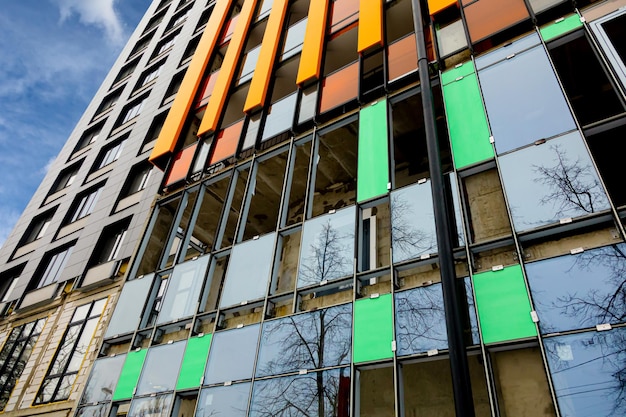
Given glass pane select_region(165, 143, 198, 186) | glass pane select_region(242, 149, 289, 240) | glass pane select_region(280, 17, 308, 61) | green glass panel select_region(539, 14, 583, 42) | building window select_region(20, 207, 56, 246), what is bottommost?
glass pane select_region(242, 149, 289, 240)

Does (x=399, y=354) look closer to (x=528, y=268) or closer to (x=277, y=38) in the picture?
(x=528, y=268)

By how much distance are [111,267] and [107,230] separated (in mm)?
3607

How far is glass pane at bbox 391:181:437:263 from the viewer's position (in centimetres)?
795

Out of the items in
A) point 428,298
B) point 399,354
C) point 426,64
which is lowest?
point 399,354

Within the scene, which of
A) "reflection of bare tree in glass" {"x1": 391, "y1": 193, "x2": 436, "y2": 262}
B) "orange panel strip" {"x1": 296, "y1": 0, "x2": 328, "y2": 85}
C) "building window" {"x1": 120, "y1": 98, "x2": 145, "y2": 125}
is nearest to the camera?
"reflection of bare tree in glass" {"x1": 391, "y1": 193, "x2": 436, "y2": 262}

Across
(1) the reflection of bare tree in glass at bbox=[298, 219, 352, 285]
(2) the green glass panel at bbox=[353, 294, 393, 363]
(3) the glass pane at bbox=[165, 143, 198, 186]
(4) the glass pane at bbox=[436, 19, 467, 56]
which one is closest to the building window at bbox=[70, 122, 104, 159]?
(3) the glass pane at bbox=[165, 143, 198, 186]

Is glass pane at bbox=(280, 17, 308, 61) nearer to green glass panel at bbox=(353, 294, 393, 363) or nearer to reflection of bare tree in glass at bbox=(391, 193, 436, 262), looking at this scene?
reflection of bare tree in glass at bbox=(391, 193, 436, 262)

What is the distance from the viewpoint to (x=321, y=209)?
43.3ft

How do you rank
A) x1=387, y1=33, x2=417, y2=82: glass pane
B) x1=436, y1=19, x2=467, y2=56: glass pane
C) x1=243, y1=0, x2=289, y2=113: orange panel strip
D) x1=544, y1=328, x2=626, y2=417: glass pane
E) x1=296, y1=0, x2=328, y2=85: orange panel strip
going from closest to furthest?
x1=544, y1=328, x2=626, y2=417: glass pane < x1=436, y1=19, x2=467, y2=56: glass pane < x1=387, y1=33, x2=417, y2=82: glass pane < x1=296, y1=0, x2=328, y2=85: orange panel strip < x1=243, y1=0, x2=289, y2=113: orange panel strip

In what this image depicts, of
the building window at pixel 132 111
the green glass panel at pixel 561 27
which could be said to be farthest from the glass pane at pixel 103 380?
the building window at pixel 132 111

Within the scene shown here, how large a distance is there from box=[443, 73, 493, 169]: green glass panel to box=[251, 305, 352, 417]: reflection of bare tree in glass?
400 centimetres

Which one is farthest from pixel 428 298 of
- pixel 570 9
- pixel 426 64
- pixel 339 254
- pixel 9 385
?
pixel 9 385

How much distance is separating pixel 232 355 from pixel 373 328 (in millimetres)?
3473

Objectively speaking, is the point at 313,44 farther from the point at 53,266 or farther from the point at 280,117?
the point at 53,266
